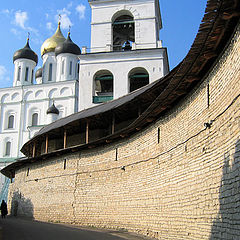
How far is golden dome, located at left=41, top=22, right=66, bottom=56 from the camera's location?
40.6 metres

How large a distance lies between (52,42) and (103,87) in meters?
16.6

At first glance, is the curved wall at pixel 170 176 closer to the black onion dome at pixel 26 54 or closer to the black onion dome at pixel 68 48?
the black onion dome at pixel 68 48

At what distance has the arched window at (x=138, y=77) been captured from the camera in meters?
23.6

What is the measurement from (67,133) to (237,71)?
12435 mm

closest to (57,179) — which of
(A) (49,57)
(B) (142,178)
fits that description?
(B) (142,178)

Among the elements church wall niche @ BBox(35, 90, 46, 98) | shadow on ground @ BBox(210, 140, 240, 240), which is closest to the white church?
church wall niche @ BBox(35, 90, 46, 98)

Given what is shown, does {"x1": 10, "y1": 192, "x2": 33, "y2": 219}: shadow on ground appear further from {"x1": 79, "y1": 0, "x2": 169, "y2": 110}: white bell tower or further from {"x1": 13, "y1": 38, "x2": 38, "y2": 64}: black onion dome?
{"x1": 13, "y1": 38, "x2": 38, "y2": 64}: black onion dome

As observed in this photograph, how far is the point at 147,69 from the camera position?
22.9 meters

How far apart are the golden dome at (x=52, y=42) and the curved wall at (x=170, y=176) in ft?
86.8

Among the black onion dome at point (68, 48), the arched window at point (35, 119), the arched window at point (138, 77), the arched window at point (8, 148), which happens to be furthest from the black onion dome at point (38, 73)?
the arched window at point (138, 77)

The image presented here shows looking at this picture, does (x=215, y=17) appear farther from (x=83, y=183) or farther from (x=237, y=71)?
(x=83, y=183)

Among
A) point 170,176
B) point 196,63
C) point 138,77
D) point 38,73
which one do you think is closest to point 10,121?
point 38,73

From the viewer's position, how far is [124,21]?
2441 centimetres

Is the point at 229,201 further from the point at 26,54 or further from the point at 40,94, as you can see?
the point at 26,54
